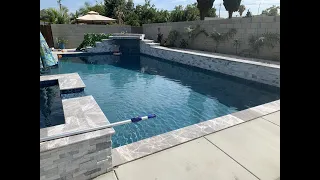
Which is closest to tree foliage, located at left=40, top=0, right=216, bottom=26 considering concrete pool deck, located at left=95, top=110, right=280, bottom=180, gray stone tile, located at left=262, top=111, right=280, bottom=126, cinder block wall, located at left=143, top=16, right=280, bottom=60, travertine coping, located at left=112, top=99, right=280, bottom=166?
cinder block wall, located at left=143, top=16, right=280, bottom=60

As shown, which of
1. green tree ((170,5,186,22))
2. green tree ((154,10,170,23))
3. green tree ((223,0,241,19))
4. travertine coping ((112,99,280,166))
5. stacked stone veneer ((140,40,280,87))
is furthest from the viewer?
green tree ((154,10,170,23))

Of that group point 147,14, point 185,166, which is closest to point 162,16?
point 147,14

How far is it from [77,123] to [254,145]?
8.84ft

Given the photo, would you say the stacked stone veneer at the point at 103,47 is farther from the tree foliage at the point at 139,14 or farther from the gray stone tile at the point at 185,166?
the gray stone tile at the point at 185,166

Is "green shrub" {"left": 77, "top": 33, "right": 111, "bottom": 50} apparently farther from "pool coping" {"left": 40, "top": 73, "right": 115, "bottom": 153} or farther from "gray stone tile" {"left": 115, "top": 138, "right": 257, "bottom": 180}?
"gray stone tile" {"left": 115, "top": 138, "right": 257, "bottom": 180}

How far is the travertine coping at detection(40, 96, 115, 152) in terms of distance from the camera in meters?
2.34

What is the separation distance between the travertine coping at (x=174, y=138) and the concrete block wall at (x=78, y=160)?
289mm

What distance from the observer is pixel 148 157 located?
297cm

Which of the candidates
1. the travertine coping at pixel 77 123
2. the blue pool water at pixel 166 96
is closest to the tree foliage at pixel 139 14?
the blue pool water at pixel 166 96

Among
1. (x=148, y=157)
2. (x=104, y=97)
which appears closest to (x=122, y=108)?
(x=104, y=97)
